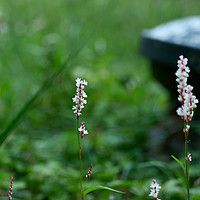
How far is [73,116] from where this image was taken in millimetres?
2695

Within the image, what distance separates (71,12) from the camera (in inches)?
206

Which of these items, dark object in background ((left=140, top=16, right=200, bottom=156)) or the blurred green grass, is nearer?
the blurred green grass

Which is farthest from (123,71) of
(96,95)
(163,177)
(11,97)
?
(163,177)

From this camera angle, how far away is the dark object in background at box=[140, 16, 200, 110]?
6.38 feet

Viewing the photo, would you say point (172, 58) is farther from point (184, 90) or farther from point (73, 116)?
point (184, 90)

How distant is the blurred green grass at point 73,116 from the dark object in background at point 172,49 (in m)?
0.35

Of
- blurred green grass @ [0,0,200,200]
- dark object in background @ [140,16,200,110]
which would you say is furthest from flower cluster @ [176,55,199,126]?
dark object in background @ [140,16,200,110]

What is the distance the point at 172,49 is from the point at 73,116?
981 mm

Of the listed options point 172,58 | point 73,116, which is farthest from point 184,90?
point 73,116

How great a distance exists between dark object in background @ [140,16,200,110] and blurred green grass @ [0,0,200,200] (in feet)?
1.15

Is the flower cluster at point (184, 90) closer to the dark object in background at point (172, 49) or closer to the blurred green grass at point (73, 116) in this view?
the blurred green grass at point (73, 116)

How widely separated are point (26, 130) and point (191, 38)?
3.94 feet

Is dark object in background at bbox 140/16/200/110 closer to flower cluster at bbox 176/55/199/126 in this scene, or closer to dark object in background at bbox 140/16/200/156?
dark object in background at bbox 140/16/200/156

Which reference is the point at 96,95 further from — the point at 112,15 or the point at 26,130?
the point at 112,15
